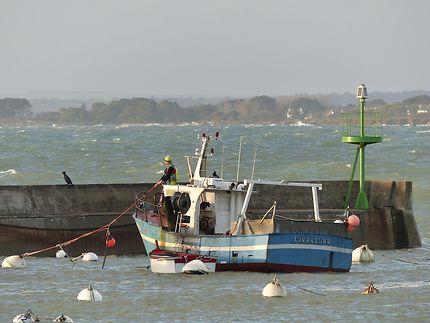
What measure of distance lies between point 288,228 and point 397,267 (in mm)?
4348

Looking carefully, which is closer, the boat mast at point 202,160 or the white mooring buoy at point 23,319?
the white mooring buoy at point 23,319

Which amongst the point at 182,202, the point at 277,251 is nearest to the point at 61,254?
the point at 182,202

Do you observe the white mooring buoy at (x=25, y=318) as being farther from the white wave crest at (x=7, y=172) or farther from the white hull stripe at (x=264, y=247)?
the white wave crest at (x=7, y=172)

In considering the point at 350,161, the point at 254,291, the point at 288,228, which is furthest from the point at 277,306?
the point at 350,161

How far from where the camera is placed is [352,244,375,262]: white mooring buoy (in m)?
35.6

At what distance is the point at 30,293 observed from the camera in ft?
98.6

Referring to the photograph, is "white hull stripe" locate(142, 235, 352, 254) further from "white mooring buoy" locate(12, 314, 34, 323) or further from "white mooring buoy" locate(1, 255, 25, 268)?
"white mooring buoy" locate(12, 314, 34, 323)

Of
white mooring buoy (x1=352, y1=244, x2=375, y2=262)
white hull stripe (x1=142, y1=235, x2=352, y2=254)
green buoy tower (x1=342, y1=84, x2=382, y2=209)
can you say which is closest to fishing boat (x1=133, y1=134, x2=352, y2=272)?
white hull stripe (x1=142, y1=235, x2=352, y2=254)

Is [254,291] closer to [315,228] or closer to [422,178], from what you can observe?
[315,228]

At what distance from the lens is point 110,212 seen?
38.0 metres

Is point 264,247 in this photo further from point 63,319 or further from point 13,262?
point 63,319

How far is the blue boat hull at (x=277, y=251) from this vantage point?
3155 centimetres

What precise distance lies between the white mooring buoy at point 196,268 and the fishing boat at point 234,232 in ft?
1.19

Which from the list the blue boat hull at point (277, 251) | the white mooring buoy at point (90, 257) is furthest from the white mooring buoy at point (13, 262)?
the blue boat hull at point (277, 251)
